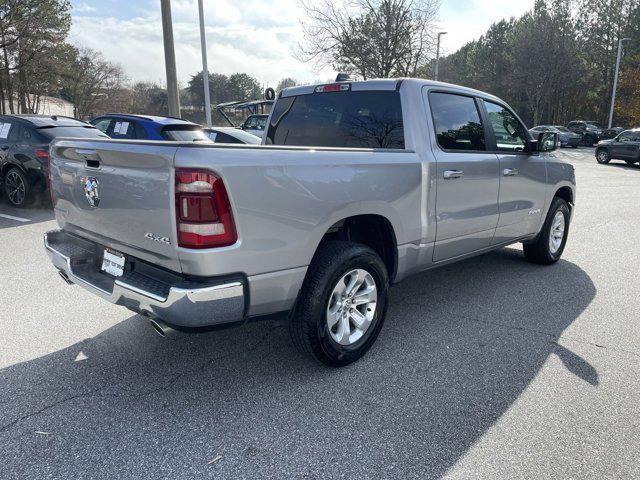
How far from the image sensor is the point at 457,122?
12.7 ft

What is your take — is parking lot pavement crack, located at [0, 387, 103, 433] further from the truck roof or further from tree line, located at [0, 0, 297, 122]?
tree line, located at [0, 0, 297, 122]

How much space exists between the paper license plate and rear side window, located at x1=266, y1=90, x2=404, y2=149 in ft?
5.93

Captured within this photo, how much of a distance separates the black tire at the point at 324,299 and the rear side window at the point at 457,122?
1231mm

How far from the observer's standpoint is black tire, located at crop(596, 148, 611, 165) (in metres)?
21.3

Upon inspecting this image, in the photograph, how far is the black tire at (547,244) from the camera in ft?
17.4

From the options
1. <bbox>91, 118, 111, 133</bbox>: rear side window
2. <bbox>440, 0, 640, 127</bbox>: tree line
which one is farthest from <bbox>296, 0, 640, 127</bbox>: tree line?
<bbox>91, 118, 111, 133</bbox>: rear side window

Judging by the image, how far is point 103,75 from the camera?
158 feet

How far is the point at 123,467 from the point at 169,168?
140cm

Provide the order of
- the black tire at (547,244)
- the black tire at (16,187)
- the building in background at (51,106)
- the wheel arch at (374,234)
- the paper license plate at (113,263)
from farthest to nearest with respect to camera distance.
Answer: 1. the building in background at (51,106)
2. the black tire at (16,187)
3. the black tire at (547,244)
4. the wheel arch at (374,234)
5. the paper license plate at (113,263)

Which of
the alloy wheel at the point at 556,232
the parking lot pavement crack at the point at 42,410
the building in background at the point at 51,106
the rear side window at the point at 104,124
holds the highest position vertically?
the building in background at the point at 51,106

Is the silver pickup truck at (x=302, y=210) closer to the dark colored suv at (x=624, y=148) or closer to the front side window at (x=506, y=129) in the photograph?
the front side window at (x=506, y=129)

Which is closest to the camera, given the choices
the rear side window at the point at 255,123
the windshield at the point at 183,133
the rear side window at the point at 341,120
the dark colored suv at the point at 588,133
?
the rear side window at the point at 341,120

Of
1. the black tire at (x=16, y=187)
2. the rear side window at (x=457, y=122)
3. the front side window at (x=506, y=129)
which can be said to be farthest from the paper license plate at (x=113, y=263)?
the black tire at (x=16, y=187)

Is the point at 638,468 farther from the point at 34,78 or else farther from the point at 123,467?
the point at 34,78
